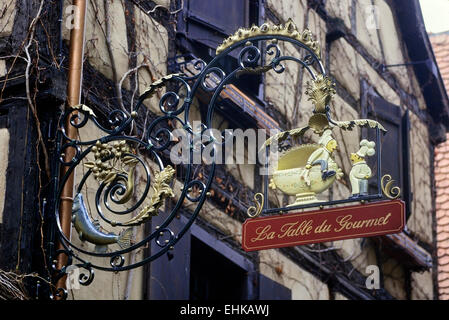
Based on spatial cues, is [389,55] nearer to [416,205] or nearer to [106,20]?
[416,205]

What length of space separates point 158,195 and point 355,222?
124cm

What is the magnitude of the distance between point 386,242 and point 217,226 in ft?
11.2

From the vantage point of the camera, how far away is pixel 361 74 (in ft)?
48.4

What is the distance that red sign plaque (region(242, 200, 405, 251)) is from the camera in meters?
8.06

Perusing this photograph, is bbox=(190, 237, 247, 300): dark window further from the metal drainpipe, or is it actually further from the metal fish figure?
the metal fish figure

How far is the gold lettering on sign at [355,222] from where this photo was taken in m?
8.07

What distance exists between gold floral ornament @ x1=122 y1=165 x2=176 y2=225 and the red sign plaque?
1.79ft

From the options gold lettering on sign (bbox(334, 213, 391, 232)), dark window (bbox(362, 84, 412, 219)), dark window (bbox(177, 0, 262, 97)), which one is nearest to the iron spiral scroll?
gold lettering on sign (bbox(334, 213, 391, 232))

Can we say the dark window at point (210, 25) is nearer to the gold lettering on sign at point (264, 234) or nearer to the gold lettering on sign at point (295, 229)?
the gold lettering on sign at point (264, 234)

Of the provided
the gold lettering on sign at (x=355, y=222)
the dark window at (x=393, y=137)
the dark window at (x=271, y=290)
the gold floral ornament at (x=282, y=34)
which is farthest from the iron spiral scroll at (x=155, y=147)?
the dark window at (x=393, y=137)

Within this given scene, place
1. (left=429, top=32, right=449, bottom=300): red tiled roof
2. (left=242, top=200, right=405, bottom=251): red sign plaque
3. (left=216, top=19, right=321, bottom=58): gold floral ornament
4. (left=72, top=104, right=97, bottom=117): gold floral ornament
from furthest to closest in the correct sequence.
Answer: (left=429, top=32, right=449, bottom=300): red tiled roof, (left=72, top=104, right=97, bottom=117): gold floral ornament, (left=216, top=19, right=321, bottom=58): gold floral ornament, (left=242, top=200, right=405, bottom=251): red sign plaque

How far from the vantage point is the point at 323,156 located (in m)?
8.34

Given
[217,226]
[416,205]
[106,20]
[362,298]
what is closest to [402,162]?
[416,205]

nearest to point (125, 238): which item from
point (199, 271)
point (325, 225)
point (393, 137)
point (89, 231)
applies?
point (89, 231)
